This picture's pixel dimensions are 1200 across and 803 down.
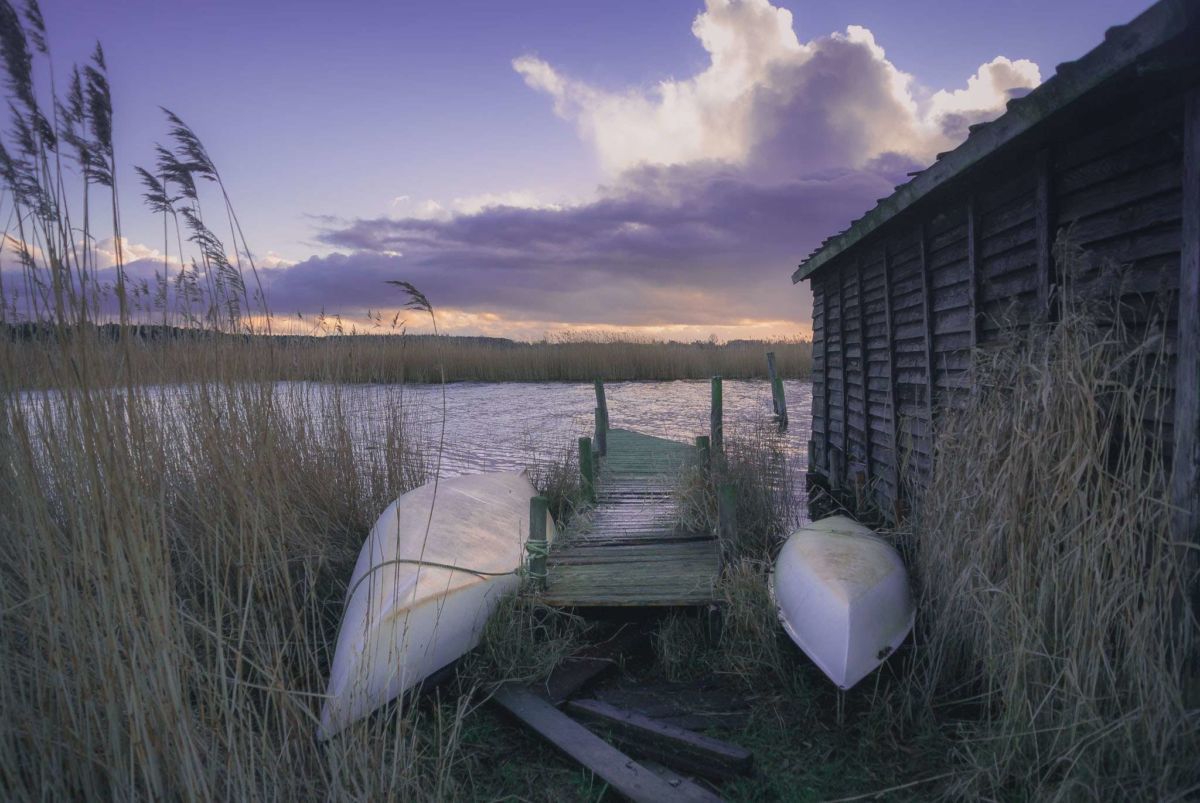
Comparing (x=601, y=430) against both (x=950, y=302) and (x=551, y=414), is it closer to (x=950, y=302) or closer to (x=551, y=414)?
(x=950, y=302)

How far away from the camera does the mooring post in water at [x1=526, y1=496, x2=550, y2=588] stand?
4574mm

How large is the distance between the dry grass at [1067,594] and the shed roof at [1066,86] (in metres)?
0.97

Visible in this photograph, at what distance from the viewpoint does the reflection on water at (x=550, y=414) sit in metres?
8.84

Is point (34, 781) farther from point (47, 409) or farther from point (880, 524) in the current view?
point (880, 524)

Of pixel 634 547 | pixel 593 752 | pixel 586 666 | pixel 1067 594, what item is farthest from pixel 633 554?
pixel 1067 594

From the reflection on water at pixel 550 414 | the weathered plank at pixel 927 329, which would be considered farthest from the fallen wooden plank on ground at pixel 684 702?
the reflection on water at pixel 550 414

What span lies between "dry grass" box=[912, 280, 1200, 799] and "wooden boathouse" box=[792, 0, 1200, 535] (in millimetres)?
221

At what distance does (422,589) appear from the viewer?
3725mm

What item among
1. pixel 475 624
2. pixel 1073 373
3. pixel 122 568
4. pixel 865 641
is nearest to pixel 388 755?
pixel 475 624

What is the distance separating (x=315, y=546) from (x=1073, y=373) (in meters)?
4.22

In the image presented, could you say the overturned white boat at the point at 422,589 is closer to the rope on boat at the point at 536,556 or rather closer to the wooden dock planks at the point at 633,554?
the rope on boat at the point at 536,556

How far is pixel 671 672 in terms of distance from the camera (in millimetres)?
4234

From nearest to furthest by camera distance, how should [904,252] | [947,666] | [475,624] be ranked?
[947,666] < [475,624] < [904,252]

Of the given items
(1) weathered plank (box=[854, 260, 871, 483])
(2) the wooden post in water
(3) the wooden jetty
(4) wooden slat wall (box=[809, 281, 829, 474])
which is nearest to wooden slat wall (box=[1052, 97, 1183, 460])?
(3) the wooden jetty
